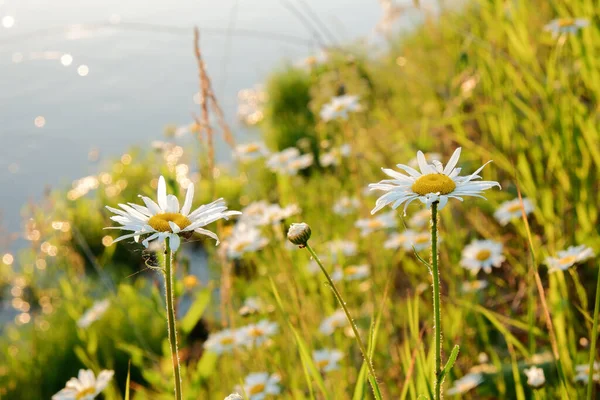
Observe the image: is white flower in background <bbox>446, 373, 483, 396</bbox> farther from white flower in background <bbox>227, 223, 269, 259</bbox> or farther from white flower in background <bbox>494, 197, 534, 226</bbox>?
white flower in background <bbox>227, 223, 269, 259</bbox>

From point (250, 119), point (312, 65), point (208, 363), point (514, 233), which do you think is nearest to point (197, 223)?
point (208, 363)

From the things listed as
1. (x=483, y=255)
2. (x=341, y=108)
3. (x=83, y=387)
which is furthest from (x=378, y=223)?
(x=83, y=387)

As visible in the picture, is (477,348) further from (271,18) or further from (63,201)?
(271,18)

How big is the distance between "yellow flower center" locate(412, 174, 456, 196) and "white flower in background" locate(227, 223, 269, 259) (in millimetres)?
904

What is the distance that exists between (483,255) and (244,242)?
1.86ft

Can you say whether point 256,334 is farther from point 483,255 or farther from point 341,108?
point 341,108

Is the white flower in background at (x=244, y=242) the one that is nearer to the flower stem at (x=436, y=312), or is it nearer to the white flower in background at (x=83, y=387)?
the white flower in background at (x=83, y=387)

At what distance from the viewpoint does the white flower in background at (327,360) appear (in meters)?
1.29

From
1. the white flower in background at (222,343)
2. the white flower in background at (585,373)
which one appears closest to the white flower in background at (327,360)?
the white flower in background at (222,343)

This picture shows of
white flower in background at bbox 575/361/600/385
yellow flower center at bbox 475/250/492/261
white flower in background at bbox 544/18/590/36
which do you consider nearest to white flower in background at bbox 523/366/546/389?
Answer: white flower in background at bbox 575/361/600/385

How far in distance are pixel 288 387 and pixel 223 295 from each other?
0.23m

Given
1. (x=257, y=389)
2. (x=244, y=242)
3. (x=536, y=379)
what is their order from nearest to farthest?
(x=536, y=379) < (x=257, y=389) < (x=244, y=242)

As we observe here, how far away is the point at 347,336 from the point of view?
1.44 m

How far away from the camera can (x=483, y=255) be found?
1.42 meters
